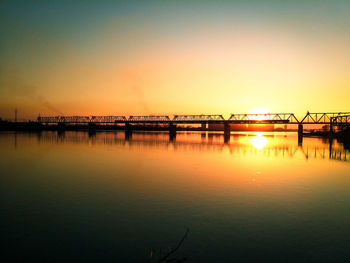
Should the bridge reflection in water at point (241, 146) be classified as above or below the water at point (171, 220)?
below

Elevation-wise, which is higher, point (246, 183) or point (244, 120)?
point (244, 120)

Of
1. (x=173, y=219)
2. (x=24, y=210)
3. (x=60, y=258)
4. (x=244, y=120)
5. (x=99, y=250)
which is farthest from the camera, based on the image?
(x=244, y=120)

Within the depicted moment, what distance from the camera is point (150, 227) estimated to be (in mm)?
10953

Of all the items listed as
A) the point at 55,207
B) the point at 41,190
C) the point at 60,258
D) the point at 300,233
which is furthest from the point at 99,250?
the point at 41,190

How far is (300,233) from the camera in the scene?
10.7 m

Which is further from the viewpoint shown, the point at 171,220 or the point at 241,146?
the point at 241,146

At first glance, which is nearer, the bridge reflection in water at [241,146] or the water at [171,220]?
the water at [171,220]

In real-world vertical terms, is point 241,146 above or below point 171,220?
below

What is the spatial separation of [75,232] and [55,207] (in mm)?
4002

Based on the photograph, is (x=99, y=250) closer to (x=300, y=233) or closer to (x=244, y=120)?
(x=300, y=233)

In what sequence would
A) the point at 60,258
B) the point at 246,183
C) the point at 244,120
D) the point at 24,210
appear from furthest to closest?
the point at 244,120 < the point at 246,183 < the point at 24,210 < the point at 60,258

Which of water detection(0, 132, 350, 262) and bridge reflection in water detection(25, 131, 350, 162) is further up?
water detection(0, 132, 350, 262)

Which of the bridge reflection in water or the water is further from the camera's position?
the bridge reflection in water

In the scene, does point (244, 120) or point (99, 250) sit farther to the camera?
point (244, 120)
